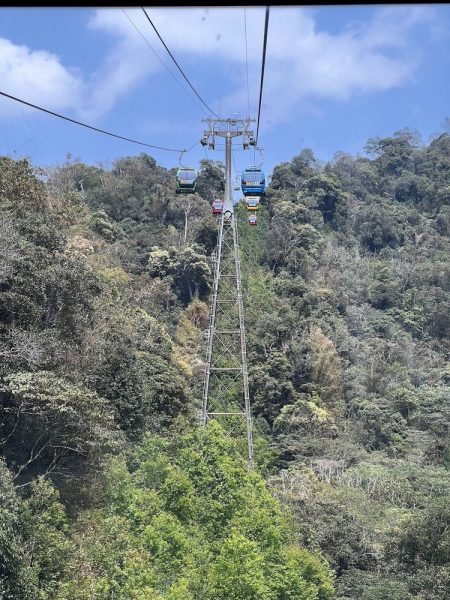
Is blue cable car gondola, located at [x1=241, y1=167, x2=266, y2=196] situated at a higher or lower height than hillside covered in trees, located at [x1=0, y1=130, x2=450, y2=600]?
higher

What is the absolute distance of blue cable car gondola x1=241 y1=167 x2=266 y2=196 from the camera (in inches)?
1070

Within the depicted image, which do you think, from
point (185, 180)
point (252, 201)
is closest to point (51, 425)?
point (185, 180)

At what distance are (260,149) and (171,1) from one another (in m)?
24.1

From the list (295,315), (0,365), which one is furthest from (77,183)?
(0,365)

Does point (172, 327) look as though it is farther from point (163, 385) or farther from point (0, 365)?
point (0, 365)

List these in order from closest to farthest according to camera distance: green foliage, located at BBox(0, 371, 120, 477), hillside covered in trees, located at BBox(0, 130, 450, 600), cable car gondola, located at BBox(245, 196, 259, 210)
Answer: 1. hillside covered in trees, located at BBox(0, 130, 450, 600)
2. green foliage, located at BBox(0, 371, 120, 477)
3. cable car gondola, located at BBox(245, 196, 259, 210)

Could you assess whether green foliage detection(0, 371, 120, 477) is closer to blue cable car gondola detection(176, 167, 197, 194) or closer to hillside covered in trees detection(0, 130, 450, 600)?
hillside covered in trees detection(0, 130, 450, 600)

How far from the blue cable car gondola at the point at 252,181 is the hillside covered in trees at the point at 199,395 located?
5.99 metres

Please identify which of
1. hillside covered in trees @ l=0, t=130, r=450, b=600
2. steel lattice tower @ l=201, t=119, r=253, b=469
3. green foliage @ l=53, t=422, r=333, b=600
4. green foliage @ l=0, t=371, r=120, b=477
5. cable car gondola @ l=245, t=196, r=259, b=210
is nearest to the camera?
green foliage @ l=53, t=422, r=333, b=600

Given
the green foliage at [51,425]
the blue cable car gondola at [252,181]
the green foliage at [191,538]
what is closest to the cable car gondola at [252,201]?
the blue cable car gondola at [252,181]

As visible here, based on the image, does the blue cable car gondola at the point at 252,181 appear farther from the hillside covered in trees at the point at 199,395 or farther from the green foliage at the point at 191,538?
the green foliage at the point at 191,538

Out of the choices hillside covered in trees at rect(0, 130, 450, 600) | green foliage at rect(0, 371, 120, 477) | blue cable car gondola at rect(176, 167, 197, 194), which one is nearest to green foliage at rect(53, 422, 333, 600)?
hillside covered in trees at rect(0, 130, 450, 600)

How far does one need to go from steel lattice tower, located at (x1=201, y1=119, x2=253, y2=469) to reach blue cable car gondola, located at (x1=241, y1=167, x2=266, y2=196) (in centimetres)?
144

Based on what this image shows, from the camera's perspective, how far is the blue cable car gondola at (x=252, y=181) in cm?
2717
